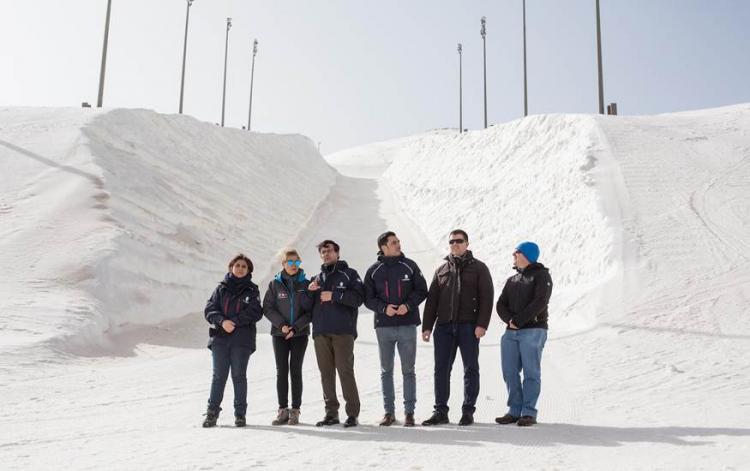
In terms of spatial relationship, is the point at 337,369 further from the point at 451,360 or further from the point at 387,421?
the point at 451,360

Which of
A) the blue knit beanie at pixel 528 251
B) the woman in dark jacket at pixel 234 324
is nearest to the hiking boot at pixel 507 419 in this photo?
A: the blue knit beanie at pixel 528 251

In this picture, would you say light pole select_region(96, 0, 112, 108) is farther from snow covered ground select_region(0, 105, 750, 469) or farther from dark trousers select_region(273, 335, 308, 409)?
dark trousers select_region(273, 335, 308, 409)

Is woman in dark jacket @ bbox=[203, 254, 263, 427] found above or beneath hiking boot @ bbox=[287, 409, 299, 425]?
above

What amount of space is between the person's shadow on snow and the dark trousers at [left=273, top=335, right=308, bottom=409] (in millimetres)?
390

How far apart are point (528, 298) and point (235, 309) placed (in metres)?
2.92

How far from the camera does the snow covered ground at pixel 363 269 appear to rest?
553cm

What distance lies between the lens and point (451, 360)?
6609 mm

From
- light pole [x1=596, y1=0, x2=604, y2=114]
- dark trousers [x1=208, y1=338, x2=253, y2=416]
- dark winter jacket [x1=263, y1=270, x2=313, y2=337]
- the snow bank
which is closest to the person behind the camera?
dark trousers [x1=208, y1=338, x2=253, y2=416]

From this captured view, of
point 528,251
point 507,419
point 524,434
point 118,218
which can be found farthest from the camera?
point 118,218

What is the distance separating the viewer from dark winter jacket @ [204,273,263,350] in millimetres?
6664

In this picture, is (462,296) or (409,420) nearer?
(409,420)

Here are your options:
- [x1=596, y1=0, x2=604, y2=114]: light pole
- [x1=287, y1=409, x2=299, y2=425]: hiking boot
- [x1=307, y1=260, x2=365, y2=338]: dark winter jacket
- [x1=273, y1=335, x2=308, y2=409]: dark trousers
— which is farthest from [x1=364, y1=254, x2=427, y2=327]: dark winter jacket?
[x1=596, y1=0, x2=604, y2=114]: light pole

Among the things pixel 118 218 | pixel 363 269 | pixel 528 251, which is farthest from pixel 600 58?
pixel 528 251

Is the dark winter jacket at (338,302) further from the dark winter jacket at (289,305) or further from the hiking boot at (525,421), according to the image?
the hiking boot at (525,421)
